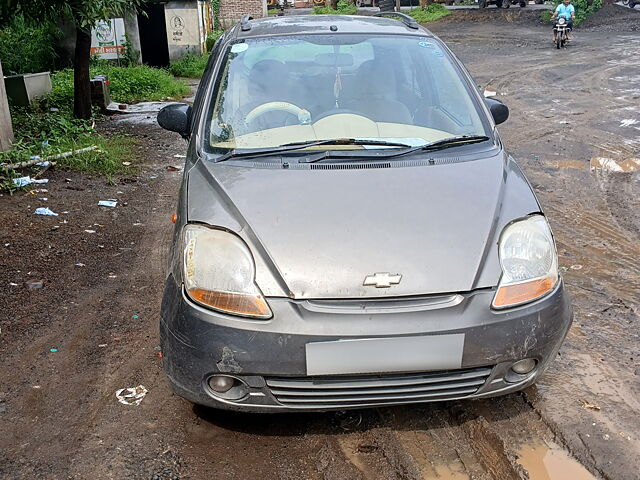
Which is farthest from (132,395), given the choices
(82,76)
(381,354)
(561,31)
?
(561,31)

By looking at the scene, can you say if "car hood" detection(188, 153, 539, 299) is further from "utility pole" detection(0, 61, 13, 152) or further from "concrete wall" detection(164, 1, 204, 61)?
"concrete wall" detection(164, 1, 204, 61)

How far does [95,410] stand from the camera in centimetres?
312

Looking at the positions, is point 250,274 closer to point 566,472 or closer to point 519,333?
point 519,333

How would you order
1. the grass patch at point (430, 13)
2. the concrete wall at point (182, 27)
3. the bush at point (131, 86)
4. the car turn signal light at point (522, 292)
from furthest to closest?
the grass patch at point (430, 13)
the concrete wall at point (182, 27)
the bush at point (131, 86)
the car turn signal light at point (522, 292)

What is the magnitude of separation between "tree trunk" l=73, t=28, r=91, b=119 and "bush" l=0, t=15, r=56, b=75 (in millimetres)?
5015

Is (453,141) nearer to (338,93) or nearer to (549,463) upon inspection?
(338,93)

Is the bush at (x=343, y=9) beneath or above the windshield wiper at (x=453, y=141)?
beneath

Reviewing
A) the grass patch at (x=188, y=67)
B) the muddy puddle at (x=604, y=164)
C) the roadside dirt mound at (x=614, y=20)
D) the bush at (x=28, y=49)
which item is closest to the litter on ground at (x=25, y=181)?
the muddy puddle at (x=604, y=164)

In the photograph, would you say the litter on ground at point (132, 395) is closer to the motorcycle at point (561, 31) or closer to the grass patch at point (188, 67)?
the grass patch at point (188, 67)

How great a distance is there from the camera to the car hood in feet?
8.25

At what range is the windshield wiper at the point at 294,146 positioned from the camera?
3.25 m

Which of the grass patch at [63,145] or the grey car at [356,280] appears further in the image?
the grass patch at [63,145]

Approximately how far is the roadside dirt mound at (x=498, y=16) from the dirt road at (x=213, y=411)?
24792mm

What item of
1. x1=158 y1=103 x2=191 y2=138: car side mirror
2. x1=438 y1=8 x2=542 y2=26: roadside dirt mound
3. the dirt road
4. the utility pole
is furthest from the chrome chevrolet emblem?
x1=438 y1=8 x2=542 y2=26: roadside dirt mound
